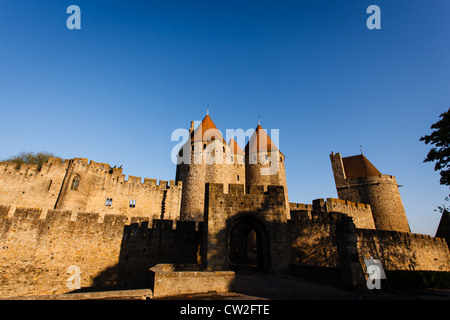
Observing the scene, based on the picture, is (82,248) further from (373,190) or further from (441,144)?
(373,190)

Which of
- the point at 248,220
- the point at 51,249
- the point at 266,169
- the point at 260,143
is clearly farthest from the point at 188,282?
the point at 260,143

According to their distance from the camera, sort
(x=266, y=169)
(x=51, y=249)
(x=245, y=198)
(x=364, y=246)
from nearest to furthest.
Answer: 1. (x=245, y=198)
2. (x=51, y=249)
3. (x=364, y=246)
4. (x=266, y=169)

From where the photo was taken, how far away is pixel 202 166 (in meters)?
25.8

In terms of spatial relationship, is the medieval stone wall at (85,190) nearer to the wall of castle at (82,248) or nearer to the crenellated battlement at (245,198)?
the wall of castle at (82,248)

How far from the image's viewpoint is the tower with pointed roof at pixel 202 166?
24719mm

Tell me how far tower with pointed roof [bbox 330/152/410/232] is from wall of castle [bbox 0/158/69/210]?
34496 millimetres

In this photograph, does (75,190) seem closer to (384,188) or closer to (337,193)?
(337,193)

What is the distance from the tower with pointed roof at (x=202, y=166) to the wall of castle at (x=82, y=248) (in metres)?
10.1

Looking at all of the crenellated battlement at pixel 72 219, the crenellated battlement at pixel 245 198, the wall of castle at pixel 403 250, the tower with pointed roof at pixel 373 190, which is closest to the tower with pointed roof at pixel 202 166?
the crenellated battlement at pixel 72 219

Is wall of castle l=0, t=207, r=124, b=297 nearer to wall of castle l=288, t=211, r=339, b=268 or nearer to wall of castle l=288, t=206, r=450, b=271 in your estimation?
wall of castle l=288, t=211, r=339, b=268

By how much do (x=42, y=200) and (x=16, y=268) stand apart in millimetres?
9752

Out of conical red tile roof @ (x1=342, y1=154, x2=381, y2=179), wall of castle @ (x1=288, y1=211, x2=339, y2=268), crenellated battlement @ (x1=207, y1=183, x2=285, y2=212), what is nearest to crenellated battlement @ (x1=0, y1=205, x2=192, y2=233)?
crenellated battlement @ (x1=207, y1=183, x2=285, y2=212)

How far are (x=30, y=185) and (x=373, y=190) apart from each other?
126 feet

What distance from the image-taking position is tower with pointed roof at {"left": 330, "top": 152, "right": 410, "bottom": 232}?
28406 mm
